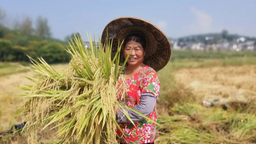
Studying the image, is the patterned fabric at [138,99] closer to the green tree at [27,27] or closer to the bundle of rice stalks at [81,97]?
the bundle of rice stalks at [81,97]

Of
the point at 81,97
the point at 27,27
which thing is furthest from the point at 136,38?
the point at 27,27

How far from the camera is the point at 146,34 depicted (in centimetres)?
189

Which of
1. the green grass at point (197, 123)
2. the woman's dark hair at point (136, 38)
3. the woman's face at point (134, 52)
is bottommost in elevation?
the green grass at point (197, 123)

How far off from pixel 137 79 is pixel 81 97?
46cm

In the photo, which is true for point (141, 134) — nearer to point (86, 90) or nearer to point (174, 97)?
point (86, 90)

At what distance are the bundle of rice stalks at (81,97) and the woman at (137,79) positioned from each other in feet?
0.40

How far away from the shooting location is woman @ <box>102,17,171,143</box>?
1.60m

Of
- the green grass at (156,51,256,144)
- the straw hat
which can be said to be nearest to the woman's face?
the straw hat

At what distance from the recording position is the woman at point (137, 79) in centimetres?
160

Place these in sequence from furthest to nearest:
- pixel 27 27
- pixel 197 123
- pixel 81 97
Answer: pixel 27 27, pixel 197 123, pixel 81 97

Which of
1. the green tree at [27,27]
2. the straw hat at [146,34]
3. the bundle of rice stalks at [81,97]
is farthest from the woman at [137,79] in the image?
the green tree at [27,27]

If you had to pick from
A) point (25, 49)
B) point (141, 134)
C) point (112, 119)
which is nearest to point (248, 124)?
point (141, 134)

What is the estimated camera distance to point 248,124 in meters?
4.01

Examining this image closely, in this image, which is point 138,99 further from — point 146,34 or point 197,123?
point 197,123
